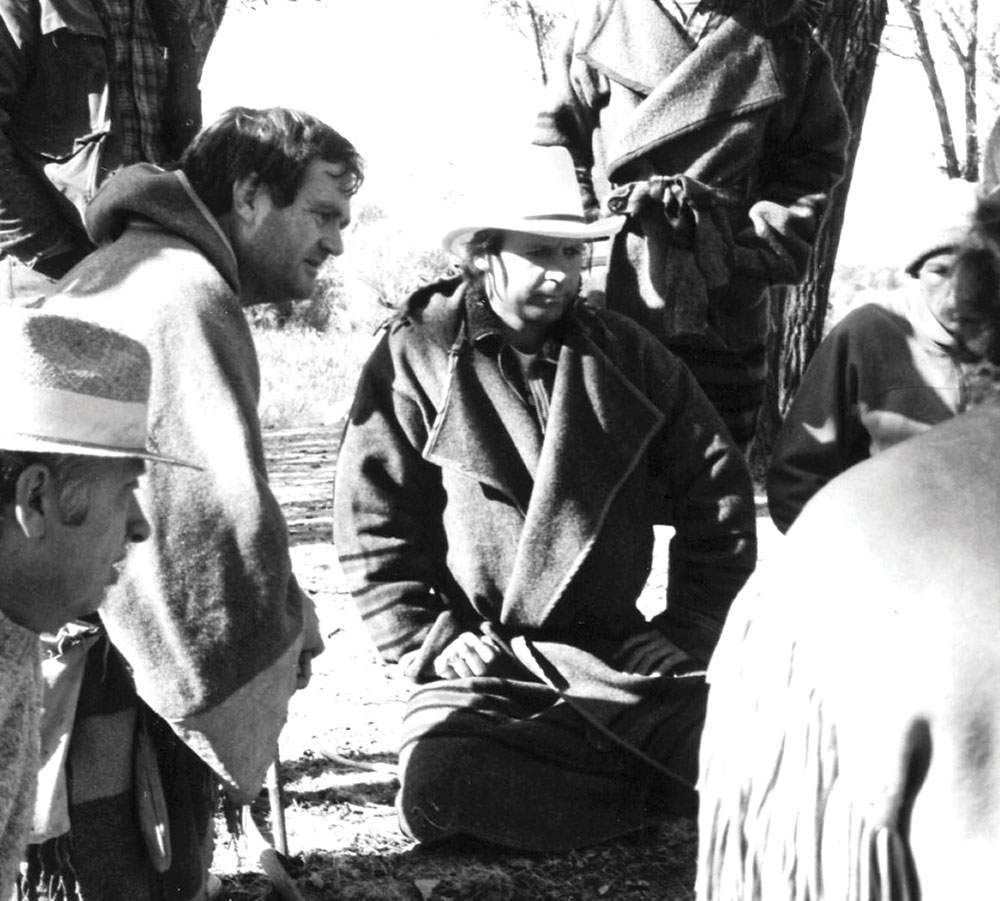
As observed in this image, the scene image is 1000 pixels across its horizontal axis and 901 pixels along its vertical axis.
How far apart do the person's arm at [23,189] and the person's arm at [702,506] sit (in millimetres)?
1656

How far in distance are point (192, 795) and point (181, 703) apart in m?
0.33

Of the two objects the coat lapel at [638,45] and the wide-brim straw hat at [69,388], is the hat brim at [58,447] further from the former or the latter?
the coat lapel at [638,45]

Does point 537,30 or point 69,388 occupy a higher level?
point 537,30

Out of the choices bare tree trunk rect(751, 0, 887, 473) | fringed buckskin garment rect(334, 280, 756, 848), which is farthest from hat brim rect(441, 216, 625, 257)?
bare tree trunk rect(751, 0, 887, 473)

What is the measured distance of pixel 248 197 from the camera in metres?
3.32

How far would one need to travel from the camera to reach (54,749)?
3.04m

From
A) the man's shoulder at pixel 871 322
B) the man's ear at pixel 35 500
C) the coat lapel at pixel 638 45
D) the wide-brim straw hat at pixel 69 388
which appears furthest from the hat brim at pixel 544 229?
the man's ear at pixel 35 500

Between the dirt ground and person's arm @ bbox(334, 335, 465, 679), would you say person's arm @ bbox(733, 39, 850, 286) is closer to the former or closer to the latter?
person's arm @ bbox(334, 335, 465, 679)

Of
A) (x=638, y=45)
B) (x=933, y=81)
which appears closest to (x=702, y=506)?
(x=638, y=45)

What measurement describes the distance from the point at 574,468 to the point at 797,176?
1172 mm

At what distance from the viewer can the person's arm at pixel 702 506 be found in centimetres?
414

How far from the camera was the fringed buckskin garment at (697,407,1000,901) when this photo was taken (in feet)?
5.37

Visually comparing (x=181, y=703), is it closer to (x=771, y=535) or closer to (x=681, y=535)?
(x=681, y=535)

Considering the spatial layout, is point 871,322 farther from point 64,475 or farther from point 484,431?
point 64,475
